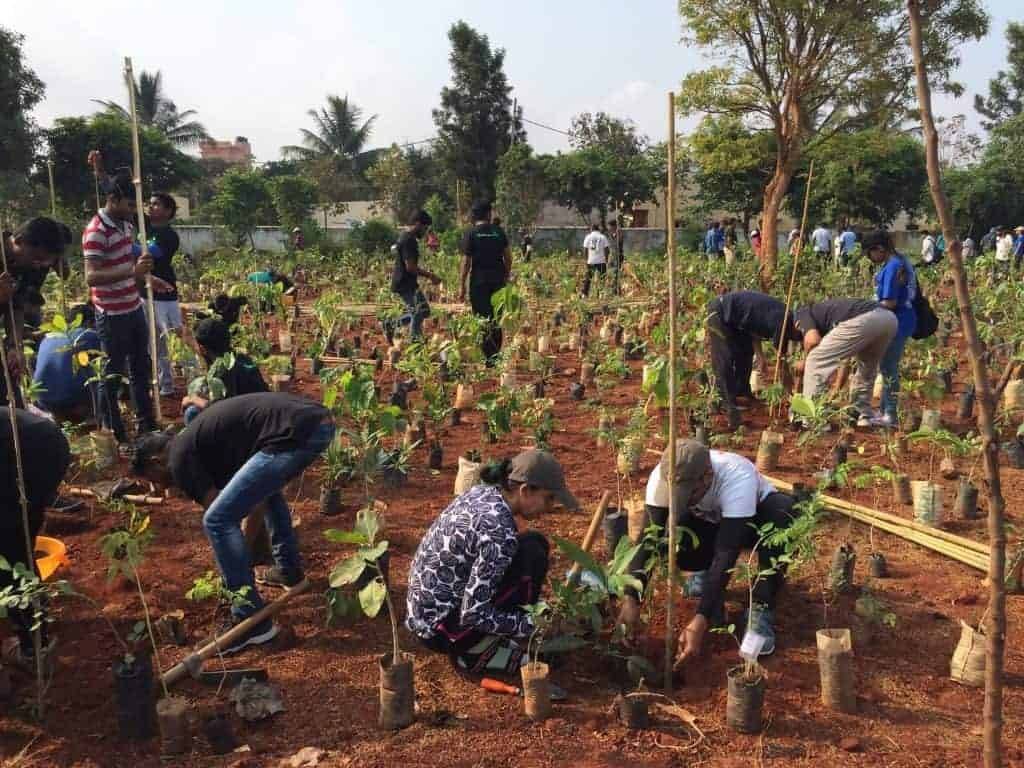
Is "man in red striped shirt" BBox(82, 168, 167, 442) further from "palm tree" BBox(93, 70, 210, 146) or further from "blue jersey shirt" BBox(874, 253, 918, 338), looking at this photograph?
"palm tree" BBox(93, 70, 210, 146)

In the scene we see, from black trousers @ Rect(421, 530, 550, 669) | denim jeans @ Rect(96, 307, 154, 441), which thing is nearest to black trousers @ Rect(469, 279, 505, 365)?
denim jeans @ Rect(96, 307, 154, 441)

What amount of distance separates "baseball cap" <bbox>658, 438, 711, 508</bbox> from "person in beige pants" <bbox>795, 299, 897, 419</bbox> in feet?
8.03

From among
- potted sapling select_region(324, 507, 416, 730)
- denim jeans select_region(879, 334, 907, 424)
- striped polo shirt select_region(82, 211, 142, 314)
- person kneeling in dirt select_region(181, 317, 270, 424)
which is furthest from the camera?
→ denim jeans select_region(879, 334, 907, 424)

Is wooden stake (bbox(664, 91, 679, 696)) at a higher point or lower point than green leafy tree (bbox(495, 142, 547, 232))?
lower

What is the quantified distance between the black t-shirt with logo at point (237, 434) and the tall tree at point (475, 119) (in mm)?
24805

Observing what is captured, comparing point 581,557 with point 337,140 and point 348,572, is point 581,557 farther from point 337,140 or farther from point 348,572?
point 337,140

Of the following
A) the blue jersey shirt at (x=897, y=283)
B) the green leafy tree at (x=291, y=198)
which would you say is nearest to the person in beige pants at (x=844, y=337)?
the blue jersey shirt at (x=897, y=283)

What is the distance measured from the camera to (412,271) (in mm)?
6625

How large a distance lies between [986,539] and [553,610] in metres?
2.26

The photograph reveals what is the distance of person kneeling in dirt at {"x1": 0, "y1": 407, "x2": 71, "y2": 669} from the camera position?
247cm

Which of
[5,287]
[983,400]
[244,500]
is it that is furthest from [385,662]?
[5,287]

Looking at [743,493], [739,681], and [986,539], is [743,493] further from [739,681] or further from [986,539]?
[986,539]

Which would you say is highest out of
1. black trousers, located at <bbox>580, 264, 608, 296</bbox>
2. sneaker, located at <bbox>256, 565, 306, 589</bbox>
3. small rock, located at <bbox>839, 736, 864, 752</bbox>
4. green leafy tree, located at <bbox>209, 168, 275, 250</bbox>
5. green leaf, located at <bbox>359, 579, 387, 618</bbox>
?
green leafy tree, located at <bbox>209, 168, 275, 250</bbox>

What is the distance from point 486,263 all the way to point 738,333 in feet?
6.79
